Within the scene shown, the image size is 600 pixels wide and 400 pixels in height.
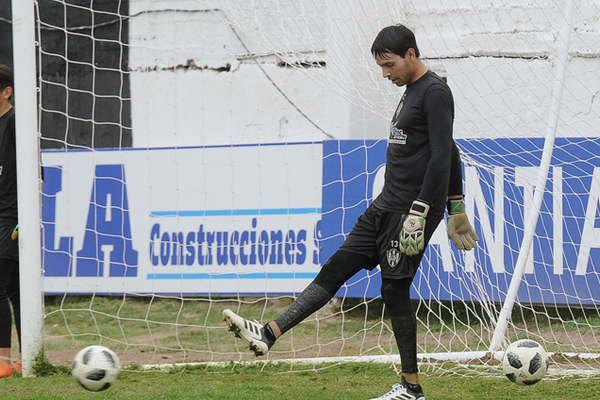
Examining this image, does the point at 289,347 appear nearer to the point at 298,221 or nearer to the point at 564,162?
the point at 298,221

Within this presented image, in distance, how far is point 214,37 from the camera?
12250 mm

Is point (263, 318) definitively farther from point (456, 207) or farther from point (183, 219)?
point (456, 207)

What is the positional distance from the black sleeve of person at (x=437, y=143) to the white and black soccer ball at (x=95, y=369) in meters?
1.77

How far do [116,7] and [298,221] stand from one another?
4026 mm

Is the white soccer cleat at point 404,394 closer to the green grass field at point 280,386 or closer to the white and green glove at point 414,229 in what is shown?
the green grass field at point 280,386

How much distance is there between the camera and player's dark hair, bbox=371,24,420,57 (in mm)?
5473

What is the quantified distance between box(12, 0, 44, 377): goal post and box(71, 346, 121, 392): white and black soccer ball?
1.37 m

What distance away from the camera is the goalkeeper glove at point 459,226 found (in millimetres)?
5785

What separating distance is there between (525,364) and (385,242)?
0.95 meters

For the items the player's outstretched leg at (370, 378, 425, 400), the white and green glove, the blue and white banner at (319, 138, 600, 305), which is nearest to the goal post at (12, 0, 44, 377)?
the player's outstretched leg at (370, 378, 425, 400)

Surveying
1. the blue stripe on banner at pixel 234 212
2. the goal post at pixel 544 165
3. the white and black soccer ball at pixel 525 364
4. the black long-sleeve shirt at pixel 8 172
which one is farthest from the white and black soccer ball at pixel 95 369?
the blue stripe on banner at pixel 234 212

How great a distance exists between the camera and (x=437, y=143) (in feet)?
17.5

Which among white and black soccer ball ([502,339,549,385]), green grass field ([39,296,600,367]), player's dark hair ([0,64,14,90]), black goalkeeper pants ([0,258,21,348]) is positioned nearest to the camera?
white and black soccer ball ([502,339,549,385])

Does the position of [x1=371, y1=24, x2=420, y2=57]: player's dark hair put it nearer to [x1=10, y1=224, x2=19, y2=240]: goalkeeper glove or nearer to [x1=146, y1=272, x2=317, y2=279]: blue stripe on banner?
[x1=10, y1=224, x2=19, y2=240]: goalkeeper glove
